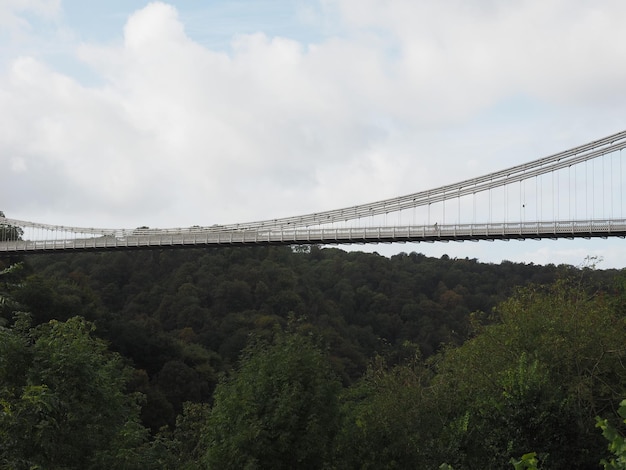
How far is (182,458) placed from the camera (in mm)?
18672

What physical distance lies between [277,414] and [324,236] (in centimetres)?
2222

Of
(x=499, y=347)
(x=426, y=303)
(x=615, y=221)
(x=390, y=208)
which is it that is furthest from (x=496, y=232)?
(x=426, y=303)

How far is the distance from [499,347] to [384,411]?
4.70m

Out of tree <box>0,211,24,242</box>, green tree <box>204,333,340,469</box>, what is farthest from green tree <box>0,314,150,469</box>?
tree <box>0,211,24,242</box>

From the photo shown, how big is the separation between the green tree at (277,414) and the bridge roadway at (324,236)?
1746 cm

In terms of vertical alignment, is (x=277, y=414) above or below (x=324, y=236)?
below

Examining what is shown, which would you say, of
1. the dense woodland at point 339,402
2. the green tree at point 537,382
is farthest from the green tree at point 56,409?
the green tree at point 537,382

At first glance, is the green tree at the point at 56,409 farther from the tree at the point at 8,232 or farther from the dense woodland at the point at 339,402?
the tree at the point at 8,232

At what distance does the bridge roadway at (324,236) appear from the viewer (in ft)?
97.9

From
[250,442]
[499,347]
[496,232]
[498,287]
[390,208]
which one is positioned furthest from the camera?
[498,287]

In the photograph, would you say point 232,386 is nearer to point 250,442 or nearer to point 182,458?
point 250,442

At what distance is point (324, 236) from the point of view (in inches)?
1411

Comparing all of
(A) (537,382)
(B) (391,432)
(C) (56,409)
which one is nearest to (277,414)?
(B) (391,432)

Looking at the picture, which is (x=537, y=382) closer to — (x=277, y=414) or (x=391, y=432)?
(x=391, y=432)
